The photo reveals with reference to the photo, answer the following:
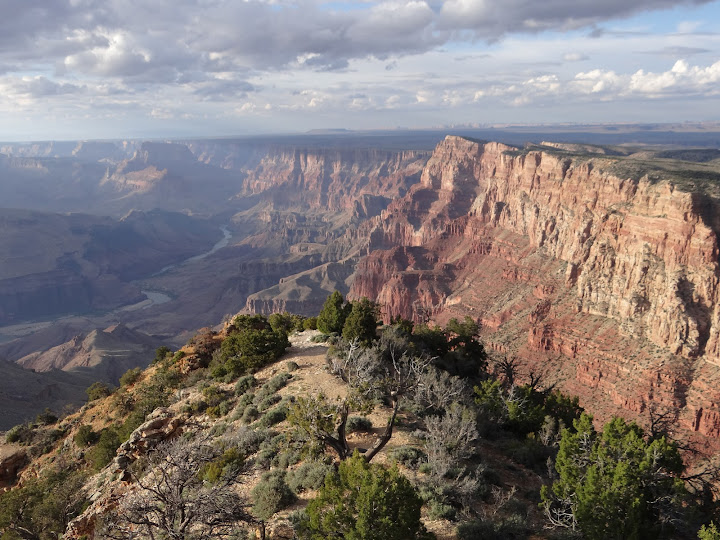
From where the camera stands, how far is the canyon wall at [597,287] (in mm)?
57250

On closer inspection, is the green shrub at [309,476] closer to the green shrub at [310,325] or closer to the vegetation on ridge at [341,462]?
the vegetation on ridge at [341,462]

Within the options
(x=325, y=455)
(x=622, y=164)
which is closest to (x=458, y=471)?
(x=325, y=455)

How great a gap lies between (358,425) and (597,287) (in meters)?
62.0

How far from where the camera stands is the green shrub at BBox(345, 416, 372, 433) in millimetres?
22891

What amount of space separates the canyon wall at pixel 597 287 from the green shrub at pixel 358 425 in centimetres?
4690

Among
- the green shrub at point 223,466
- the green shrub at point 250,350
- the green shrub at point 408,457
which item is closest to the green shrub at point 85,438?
the green shrub at point 250,350

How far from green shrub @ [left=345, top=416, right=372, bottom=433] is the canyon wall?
4690 centimetres

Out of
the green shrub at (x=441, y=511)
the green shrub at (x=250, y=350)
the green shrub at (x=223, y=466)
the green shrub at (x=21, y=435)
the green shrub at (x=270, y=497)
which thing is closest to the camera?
the green shrub at (x=441, y=511)

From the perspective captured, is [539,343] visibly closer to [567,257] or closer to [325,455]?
[567,257]

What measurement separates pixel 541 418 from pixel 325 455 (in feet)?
63.0

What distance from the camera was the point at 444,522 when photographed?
1669cm

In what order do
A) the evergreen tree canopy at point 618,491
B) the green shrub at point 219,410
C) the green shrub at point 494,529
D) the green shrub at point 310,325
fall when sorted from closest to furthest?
the green shrub at point 494,529, the evergreen tree canopy at point 618,491, the green shrub at point 219,410, the green shrub at point 310,325

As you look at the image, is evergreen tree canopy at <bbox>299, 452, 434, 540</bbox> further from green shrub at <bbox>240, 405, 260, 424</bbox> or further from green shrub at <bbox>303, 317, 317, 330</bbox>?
green shrub at <bbox>303, 317, 317, 330</bbox>

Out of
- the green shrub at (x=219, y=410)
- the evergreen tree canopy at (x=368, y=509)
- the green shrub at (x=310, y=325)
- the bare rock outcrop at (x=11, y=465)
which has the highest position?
the evergreen tree canopy at (x=368, y=509)
